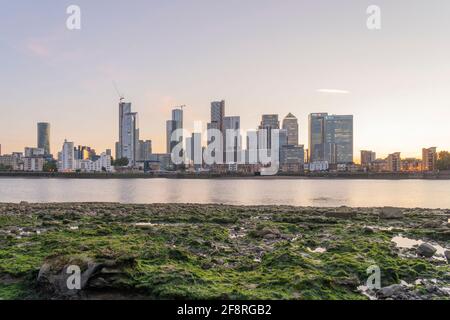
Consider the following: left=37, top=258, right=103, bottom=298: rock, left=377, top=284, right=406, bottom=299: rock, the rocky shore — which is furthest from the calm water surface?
left=37, top=258, right=103, bottom=298: rock

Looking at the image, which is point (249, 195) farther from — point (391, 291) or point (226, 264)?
point (391, 291)

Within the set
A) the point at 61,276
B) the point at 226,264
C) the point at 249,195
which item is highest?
the point at 61,276

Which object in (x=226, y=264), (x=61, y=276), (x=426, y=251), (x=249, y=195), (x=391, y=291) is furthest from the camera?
(x=249, y=195)

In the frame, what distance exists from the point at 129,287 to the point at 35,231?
13.0 meters

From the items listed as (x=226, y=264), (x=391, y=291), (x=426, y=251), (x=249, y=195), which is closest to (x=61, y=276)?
(x=226, y=264)

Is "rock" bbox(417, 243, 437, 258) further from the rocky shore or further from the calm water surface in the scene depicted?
the calm water surface

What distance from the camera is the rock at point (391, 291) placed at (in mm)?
9359

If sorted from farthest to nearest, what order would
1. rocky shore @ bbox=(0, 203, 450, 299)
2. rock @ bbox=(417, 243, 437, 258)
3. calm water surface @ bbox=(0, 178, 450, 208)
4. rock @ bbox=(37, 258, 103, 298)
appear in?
1. calm water surface @ bbox=(0, 178, 450, 208)
2. rock @ bbox=(417, 243, 437, 258)
3. rocky shore @ bbox=(0, 203, 450, 299)
4. rock @ bbox=(37, 258, 103, 298)

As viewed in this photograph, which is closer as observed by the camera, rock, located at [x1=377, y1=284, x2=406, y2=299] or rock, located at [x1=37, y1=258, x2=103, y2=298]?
rock, located at [x1=37, y1=258, x2=103, y2=298]

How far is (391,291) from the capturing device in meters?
9.59

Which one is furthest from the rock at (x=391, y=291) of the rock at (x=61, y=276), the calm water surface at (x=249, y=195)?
the calm water surface at (x=249, y=195)

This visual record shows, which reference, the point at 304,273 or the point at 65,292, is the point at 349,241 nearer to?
the point at 304,273

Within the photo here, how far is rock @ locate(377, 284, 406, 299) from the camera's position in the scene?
30.7 feet
